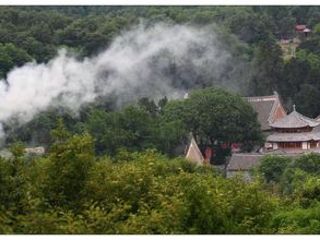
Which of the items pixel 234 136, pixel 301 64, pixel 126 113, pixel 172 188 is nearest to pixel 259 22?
pixel 301 64

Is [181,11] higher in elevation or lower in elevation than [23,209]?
lower

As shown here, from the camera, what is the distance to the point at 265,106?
17875mm

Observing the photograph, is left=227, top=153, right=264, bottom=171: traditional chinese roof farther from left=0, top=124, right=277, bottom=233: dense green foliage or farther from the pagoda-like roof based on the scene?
left=0, top=124, right=277, bottom=233: dense green foliage

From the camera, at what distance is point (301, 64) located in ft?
63.6

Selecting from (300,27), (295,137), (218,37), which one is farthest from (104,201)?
(300,27)

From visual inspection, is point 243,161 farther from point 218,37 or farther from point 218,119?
point 218,37

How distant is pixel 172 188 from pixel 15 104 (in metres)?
11.6

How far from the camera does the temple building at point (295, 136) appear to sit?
15828 mm

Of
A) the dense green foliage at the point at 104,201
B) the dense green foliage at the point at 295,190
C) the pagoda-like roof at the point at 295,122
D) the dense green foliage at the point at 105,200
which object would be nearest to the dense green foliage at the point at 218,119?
the pagoda-like roof at the point at 295,122

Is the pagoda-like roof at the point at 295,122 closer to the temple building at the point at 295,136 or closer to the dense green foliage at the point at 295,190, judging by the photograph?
the temple building at the point at 295,136

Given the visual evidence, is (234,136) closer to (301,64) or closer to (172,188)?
(301,64)

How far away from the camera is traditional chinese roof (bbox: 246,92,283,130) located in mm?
17406

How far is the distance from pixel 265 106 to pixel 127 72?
460 centimetres

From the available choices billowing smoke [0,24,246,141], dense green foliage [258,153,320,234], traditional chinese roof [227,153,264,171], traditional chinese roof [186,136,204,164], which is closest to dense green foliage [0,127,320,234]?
dense green foliage [258,153,320,234]
